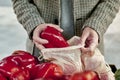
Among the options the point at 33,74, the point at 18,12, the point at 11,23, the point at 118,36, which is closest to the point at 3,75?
the point at 33,74

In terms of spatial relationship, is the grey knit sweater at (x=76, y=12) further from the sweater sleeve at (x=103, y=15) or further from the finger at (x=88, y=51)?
the finger at (x=88, y=51)

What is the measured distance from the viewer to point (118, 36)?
400 centimetres

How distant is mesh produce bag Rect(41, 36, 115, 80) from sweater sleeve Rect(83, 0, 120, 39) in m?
0.26

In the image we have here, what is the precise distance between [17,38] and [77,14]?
2458mm

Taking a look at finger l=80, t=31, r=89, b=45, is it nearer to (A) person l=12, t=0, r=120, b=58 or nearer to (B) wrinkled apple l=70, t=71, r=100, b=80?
(A) person l=12, t=0, r=120, b=58

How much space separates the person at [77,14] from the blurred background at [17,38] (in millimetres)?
1785

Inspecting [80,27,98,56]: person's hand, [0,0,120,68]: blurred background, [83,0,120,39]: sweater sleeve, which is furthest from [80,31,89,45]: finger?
[0,0,120,68]: blurred background

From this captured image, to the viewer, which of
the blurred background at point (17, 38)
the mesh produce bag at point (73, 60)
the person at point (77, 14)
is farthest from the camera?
the blurred background at point (17, 38)

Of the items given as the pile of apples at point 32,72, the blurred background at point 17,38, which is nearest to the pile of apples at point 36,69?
the pile of apples at point 32,72

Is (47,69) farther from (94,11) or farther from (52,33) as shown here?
(94,11)

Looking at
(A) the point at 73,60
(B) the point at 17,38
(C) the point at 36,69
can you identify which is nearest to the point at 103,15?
(A) the point at 73,60

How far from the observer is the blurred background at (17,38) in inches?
139

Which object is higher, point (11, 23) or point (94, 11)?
point (94, 11)

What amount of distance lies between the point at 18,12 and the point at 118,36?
8.52 ft
